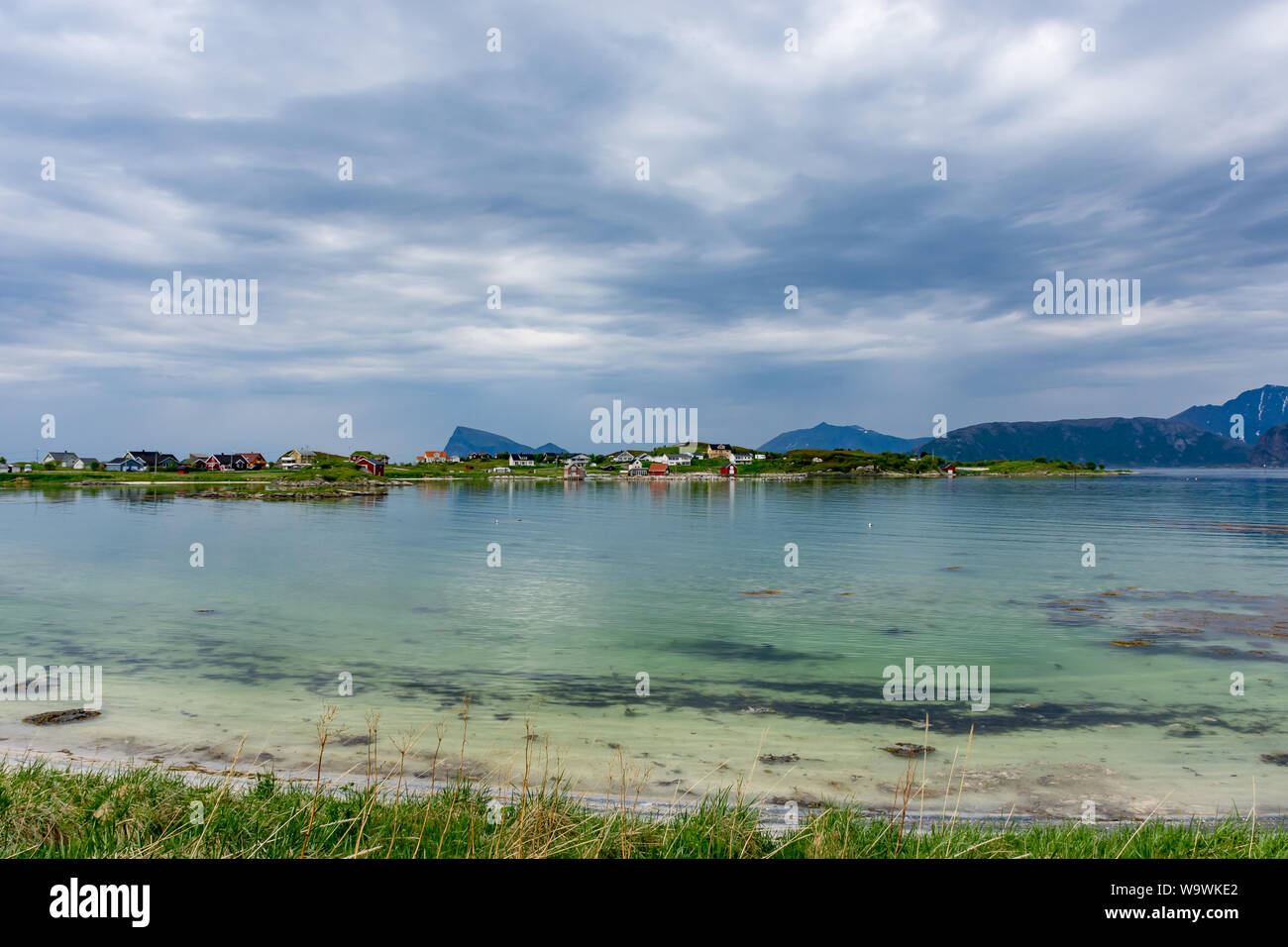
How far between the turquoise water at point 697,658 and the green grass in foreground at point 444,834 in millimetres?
1146

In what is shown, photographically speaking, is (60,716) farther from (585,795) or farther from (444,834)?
(444,834)

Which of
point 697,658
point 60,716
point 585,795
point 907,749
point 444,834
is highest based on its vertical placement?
point 444,834

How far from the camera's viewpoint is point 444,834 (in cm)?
764

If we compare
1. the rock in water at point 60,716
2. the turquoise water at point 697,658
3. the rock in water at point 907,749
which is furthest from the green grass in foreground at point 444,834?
the rock in water at point 60,716

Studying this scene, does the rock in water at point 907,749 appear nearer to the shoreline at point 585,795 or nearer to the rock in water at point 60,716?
the shoreline at point 585,795

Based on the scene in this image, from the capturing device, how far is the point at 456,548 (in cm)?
5703

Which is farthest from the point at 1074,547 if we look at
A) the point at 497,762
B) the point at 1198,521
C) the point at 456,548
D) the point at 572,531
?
the point at 497,762

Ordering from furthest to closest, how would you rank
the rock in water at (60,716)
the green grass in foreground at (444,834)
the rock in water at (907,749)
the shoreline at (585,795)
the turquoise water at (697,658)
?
the rock in water at (60,716) → the rock in water at (907,749) → the turquoise water at (697,658) → the shoreline at (585,795) → the green grass in foreground at (444,834)

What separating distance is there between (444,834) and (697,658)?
17.8m

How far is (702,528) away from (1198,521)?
172 feet

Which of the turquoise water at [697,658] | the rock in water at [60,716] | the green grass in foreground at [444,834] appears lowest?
the turquoise water at [697,658]

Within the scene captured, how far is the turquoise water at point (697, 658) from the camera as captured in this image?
14945 mm

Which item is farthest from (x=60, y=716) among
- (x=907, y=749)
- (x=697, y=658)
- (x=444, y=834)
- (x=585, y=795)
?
(x=907, y=749)

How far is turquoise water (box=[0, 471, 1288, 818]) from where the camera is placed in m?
14.9
